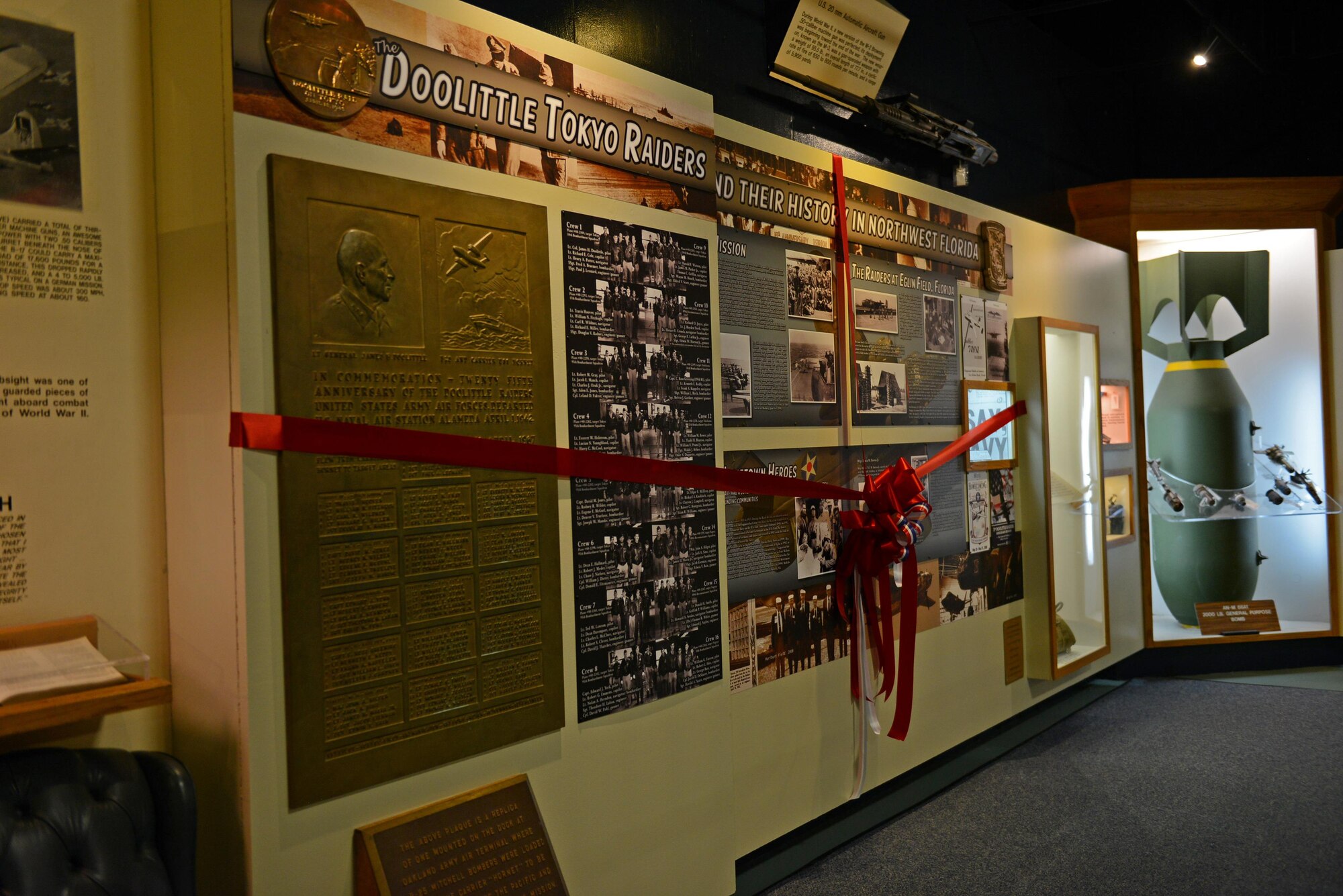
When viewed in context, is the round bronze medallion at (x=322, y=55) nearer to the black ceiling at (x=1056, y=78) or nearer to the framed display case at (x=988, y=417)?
the black ceiling at (x=1056, y=78)

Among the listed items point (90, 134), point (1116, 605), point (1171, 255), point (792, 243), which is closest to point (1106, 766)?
point (1116, 605)

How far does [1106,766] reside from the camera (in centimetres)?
415

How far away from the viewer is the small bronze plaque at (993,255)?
422 cm

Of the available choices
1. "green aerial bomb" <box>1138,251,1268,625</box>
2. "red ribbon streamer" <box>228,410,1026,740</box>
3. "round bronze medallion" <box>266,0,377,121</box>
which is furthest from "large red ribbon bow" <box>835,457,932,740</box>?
"green aerial bomb" <box>1138,251,1268,625</box>

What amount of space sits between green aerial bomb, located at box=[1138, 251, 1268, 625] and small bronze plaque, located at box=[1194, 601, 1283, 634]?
0.16ft

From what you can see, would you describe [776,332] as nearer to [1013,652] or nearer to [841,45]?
[841,45]

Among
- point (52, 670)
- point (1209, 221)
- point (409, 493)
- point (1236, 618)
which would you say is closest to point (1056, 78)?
point (1209, 221)

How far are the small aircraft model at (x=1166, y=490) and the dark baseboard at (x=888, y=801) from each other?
4.36 feet

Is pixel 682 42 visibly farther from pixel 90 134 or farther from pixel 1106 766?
pixel 1106 766

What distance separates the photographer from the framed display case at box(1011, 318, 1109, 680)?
4.46 meters

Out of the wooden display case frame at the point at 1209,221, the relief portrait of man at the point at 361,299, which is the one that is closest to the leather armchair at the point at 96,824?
the relief portrait of man at the point at 361,299

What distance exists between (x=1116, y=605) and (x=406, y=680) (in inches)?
174

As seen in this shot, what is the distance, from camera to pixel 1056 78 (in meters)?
5.76

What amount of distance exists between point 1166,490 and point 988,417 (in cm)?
200
